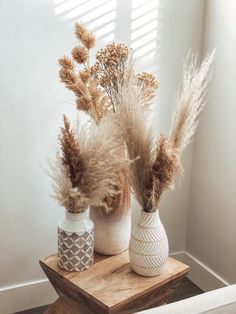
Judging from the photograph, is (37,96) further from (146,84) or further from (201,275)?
(201,275)

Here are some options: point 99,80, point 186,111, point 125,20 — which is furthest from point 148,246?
point 125,20

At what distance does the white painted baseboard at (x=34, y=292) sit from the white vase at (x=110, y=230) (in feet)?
1.83

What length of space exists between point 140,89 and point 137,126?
17 centimetres

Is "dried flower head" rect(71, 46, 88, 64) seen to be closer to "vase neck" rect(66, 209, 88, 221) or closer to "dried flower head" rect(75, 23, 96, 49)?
"dried flower head" rect(75, 23, 96, 49)

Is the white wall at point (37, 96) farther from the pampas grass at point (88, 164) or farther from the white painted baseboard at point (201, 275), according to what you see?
the white painted baseboard at point (201, 275)

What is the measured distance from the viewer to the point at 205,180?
2422 mm

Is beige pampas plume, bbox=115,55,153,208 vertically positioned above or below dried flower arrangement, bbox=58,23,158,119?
below

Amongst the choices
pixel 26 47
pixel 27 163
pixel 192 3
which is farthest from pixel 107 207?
pixel 192 3

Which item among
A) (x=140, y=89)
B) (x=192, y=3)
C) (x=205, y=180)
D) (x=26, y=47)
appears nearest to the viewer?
(x=140, y=89)

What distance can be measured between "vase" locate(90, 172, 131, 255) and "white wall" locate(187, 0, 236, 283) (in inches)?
24.3

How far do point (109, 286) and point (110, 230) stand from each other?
0.23 metres

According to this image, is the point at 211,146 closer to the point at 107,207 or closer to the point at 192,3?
the point at 192,3

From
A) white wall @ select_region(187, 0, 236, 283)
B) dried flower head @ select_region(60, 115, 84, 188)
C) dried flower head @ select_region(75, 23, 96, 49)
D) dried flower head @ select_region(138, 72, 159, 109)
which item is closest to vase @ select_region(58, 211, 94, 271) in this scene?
dried flower head @ select_region(60, 115, 84, 188)

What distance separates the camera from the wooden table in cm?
162
